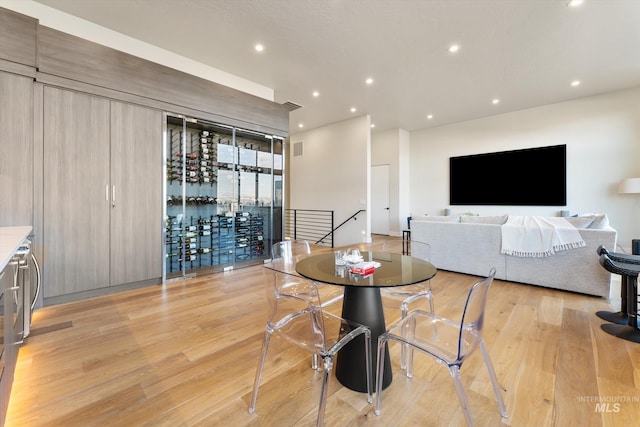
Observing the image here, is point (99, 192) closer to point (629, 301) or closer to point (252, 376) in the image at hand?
point (252, 376)

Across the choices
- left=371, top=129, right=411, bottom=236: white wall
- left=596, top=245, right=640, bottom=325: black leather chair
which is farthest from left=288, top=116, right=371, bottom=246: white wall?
left=596, top=245, right=640, bottom=325: black leather chair

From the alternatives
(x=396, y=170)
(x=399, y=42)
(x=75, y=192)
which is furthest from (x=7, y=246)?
(x=396, y=170)

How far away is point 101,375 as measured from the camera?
1708 mm

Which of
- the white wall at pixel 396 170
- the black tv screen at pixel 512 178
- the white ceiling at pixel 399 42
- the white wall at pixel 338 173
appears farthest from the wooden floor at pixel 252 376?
the white wall at pixel 396 170

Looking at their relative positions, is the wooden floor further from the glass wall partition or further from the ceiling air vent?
the ceiling air vent

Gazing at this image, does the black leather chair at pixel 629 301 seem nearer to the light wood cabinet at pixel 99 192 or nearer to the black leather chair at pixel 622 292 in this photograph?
the black leather chair at pixel 622 292

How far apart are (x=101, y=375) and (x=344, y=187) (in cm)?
601

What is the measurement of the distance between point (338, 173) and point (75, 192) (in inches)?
212

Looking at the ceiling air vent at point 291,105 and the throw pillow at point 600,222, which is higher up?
the ceiling air vent at point 291,105

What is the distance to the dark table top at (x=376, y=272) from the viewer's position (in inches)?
54.4

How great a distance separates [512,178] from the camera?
22.0 ft

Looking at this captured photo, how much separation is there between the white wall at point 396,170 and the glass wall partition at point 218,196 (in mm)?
4262

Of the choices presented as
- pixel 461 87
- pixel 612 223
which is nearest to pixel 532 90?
pixel 461 87

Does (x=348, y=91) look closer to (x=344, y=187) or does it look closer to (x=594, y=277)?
(x=344, y=187)
